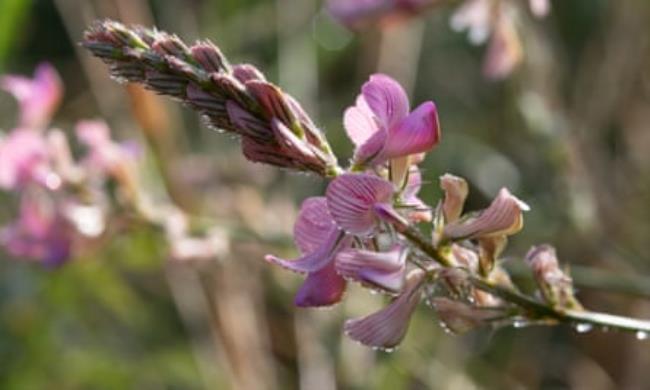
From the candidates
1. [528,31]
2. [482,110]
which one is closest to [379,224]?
[528,31]

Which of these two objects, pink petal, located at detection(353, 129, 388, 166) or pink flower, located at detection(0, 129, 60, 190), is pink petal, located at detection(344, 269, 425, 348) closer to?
pink petal, located at detection(353, 129, 388, 166)

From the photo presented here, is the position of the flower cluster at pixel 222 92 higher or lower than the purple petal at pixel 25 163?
higher

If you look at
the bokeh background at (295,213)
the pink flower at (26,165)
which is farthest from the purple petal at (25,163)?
the bokeh background at (295,213)

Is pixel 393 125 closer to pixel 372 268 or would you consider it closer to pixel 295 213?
pixel 372 268

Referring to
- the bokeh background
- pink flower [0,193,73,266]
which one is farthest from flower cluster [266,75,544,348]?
the bokeh background

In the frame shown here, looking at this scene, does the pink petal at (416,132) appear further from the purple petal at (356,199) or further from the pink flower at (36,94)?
the pink flower at (36,94)

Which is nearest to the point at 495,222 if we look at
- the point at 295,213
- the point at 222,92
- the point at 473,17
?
the point at 222,92
